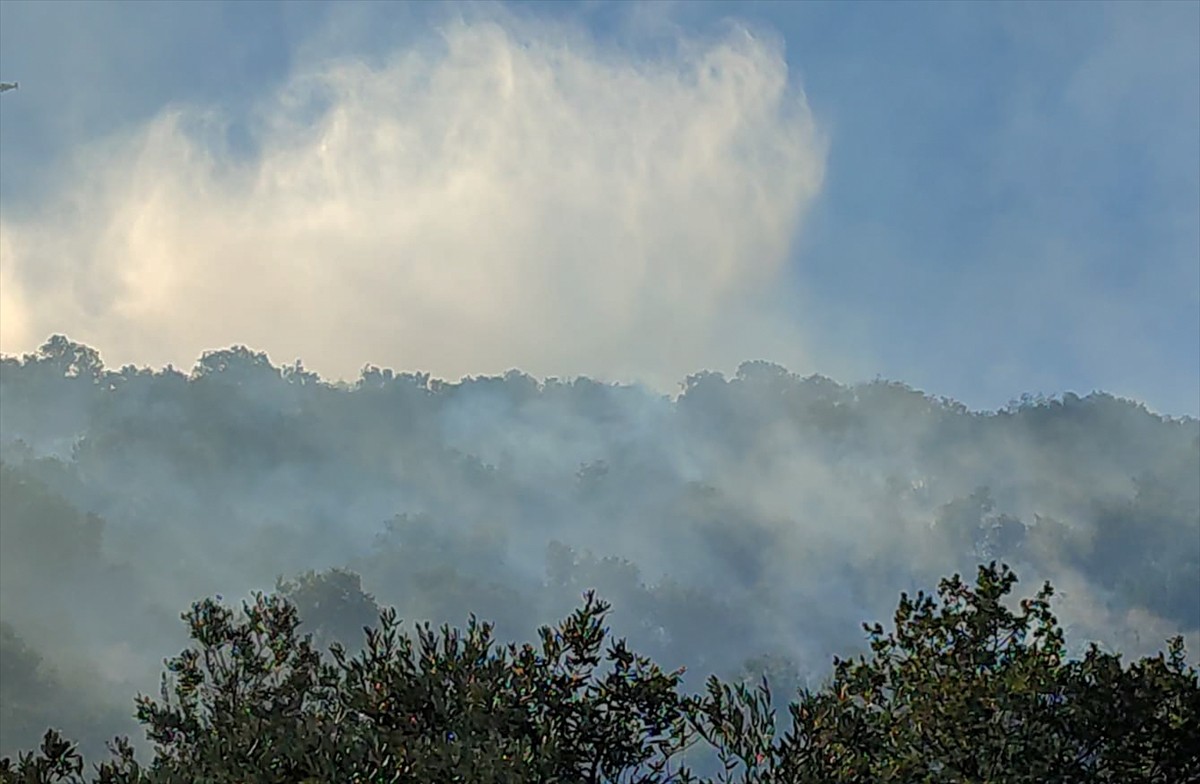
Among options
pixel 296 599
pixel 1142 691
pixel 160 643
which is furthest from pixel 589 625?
pixel 160 643

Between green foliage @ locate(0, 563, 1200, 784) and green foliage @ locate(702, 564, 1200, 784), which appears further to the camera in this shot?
green foliage @ locate(702, 564, 1200, 784)

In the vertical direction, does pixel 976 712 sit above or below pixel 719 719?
above

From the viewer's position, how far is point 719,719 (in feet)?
62.0

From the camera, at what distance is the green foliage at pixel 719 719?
17141 millimetres

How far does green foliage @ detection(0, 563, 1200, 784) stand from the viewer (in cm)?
1714

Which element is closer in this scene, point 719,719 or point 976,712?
point 719,719

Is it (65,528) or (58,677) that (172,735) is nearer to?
(58,677)

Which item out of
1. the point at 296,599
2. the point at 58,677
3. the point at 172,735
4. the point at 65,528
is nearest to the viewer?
the point at 172,735

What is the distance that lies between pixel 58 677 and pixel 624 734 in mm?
136223

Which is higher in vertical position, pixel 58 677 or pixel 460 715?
pixel 58 677

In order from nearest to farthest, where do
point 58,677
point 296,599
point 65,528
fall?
point 58,677, point 296,599, point 65,528

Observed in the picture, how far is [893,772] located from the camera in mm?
18766

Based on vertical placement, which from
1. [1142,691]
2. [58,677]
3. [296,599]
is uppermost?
[296,599]

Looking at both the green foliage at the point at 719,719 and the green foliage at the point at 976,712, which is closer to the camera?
the green foliage at the point at 719,719
